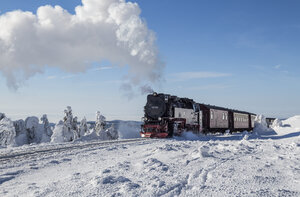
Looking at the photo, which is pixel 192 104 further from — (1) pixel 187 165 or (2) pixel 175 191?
(2) pixel 175 191

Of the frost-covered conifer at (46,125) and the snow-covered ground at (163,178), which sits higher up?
the frost-covered conifer at (46,125)

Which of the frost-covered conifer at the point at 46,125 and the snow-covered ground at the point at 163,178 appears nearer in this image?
the snow-covered ground at the point at 163,178

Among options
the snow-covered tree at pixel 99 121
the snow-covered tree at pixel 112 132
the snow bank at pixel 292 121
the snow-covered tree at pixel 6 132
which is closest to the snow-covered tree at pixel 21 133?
the snow-covered tree at pixel 6 132

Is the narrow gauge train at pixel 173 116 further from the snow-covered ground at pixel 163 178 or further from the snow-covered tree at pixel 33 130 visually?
the snow-covered tree at pixel 33 130

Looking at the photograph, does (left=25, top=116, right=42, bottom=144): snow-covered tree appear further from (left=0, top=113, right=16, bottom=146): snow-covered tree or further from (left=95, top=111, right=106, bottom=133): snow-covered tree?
(left=0, top=113, right=16, bottom=146): snow-covered tree

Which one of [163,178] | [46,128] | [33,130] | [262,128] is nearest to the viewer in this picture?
[163,178]

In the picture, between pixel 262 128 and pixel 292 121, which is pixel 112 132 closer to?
pixel 262 128

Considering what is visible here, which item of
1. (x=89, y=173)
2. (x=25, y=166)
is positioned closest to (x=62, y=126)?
(x=25, y=166)

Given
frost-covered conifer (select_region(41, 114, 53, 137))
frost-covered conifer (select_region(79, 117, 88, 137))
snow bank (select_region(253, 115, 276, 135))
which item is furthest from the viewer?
frost-covered conifer (select_region(79, 117, 88, 137))

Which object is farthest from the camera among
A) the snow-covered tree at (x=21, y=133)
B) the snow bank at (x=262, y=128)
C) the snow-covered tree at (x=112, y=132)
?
the snow-covered tree at (x=112, y=132)

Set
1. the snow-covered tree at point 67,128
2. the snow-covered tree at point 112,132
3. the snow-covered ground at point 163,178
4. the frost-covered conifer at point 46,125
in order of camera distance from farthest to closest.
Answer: the frost-covered conifer at point 46,125, the snow-covered tree at point 112,132, the snow-covered tree at point 67,128, the snow-covered ground at point 163,178

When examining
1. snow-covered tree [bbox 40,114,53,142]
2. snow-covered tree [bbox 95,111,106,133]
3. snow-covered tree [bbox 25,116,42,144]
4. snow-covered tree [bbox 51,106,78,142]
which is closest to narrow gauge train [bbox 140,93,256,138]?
snow-covered tree [bbox 51,106,78,142]

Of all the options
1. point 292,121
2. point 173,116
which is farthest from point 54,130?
point 292,121

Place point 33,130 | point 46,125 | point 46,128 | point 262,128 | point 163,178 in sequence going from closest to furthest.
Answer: point 163,178 < point 262,128 < point 33,130 < point 46,128 < point 46,125
